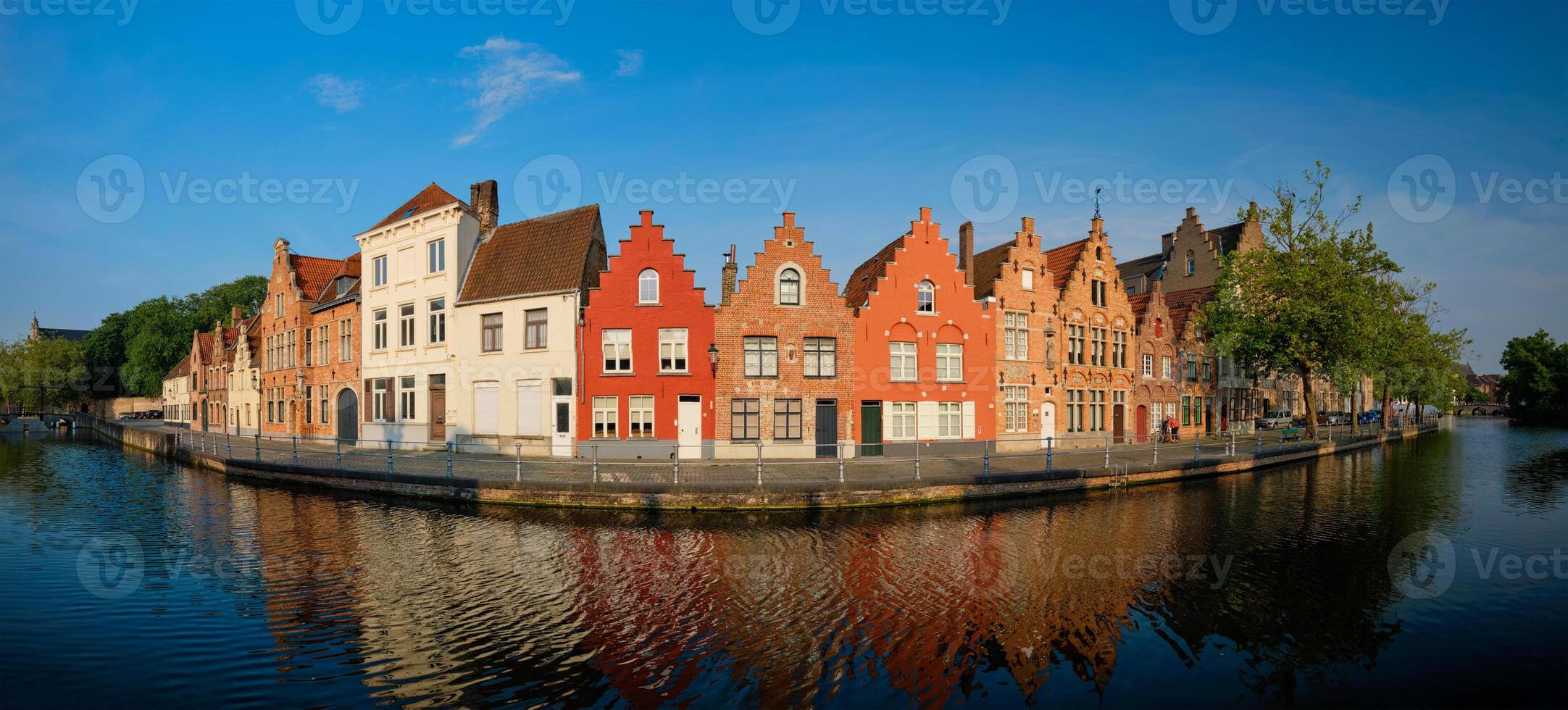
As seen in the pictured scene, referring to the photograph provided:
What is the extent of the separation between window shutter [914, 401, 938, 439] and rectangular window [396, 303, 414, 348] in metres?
23.3

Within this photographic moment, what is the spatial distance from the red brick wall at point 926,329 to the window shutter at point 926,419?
31 cm

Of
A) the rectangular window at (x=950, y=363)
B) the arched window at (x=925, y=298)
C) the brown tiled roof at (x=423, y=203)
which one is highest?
the brown tiled roof at (x=423, y=203)

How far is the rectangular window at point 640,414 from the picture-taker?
28969mm

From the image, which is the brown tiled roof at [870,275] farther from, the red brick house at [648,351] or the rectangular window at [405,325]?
the rectangular window at [405,325]

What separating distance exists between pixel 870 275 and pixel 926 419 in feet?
22.9

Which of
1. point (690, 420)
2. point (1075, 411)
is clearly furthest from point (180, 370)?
point (1075, 411)

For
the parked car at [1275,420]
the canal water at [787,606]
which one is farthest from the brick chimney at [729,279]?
the parked car at [1275,420]

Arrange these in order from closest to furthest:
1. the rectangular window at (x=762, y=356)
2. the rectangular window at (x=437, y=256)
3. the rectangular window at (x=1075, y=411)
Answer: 1. the rectangular window at (x=762, y=356)
2. the rectangular window at (x=437, y=256)
3. the rectangular window at (x=1075, y=411)

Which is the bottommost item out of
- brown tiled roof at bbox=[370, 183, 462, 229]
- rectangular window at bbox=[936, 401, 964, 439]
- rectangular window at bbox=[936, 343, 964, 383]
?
rectangular window at bbox=[936, 401, 964, 439]

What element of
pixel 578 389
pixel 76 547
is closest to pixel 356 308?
pixel 578 389

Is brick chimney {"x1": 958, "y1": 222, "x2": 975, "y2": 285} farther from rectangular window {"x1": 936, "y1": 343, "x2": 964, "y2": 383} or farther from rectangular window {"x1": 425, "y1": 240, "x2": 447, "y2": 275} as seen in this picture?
rectangular window {"x1": 425, "y1": 240, "x2": 447, "y2": 275}

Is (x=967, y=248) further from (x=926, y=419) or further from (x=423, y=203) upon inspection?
(x=423, y=203)

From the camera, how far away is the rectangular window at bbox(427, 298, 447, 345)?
107ft

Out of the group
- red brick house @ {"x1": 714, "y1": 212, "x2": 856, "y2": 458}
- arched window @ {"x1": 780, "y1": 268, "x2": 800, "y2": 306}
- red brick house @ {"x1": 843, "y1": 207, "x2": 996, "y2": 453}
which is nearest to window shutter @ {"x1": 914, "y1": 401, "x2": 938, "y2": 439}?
red brick house @ {"x1": 843, "y1": 207, "x2": 996, "y2": 453}
